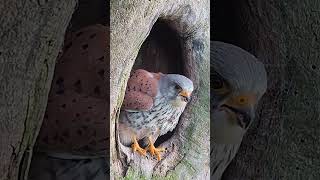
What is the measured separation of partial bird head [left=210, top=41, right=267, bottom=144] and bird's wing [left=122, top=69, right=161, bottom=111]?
0.29 m

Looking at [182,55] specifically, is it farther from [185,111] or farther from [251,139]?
[251,139]

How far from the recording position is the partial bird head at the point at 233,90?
1284mm

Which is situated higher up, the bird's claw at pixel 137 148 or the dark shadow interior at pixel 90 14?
the dark shadow interior at pixel 90 14

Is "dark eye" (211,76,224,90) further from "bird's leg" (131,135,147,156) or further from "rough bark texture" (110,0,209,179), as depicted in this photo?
"bird's leg" (131,135,147,156)

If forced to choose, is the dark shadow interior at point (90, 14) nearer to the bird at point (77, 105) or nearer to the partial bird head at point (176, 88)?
the bird at point (77, 105)

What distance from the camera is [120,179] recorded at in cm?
95

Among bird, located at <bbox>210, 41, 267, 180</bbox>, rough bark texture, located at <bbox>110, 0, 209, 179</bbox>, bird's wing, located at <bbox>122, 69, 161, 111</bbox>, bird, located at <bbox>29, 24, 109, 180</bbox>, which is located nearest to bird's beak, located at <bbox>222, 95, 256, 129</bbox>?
bird, located at <bbox>210, 41, 267, 180</bbox>

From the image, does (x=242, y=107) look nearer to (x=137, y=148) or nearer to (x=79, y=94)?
(x=137, y=148)

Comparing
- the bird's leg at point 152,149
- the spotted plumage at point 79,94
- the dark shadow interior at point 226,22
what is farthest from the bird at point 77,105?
the dark shadow interior at point 226,22

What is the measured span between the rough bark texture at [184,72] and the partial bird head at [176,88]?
2cm

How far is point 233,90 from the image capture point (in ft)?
4.21

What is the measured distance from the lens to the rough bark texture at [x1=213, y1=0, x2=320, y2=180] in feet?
4.98

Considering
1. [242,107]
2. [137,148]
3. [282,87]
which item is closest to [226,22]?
[282,87]

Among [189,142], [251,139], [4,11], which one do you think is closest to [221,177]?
[251,139]
